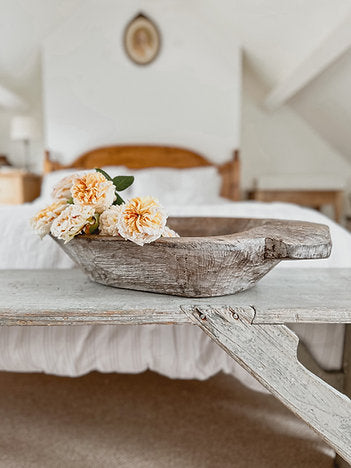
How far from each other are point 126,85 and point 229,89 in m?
0.94

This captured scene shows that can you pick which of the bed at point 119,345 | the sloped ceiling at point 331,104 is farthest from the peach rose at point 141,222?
the sloped ceiling at point 331,104

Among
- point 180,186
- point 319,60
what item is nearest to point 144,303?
point 180,186

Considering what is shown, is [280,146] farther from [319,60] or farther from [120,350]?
[120,350]

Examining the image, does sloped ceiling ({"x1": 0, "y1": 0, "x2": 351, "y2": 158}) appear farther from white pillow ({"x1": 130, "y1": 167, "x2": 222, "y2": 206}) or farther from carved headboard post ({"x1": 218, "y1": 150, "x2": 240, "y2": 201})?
white pillow ({"x1": 130, "y1": 167, "x2": 222, "y2": 206})

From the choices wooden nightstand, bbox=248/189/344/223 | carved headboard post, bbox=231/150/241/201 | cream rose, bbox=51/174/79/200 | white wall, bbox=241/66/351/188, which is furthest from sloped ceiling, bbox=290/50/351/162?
cream rose, bbox=51/174/79/200

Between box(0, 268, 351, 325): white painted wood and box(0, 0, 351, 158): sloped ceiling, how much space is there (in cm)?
194

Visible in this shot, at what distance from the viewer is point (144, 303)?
860mm

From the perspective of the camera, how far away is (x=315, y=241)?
0.85 m

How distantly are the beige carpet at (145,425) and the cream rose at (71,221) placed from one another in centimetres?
71

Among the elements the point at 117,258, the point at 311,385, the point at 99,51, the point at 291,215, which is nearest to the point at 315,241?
the point at 311,385

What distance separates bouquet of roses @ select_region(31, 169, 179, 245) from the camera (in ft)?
2.74

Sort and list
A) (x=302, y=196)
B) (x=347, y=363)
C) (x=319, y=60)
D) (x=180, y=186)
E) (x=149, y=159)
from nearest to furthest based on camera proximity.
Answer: (x=347, y=363), (x=319, y=60), (x=180, y=186), (x=149, y=159), (x=302, y=196)

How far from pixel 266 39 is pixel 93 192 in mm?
2840

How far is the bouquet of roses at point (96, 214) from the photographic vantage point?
2.74 feet
